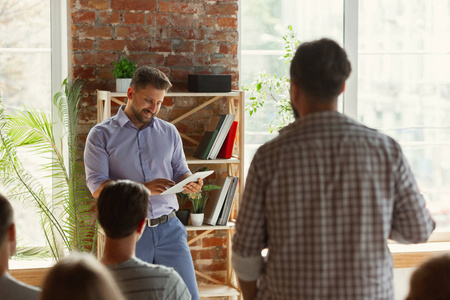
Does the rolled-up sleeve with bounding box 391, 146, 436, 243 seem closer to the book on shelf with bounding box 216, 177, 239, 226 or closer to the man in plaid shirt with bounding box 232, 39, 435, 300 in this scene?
the man in plaid shirt with bounding box 232, 39, 435, 300

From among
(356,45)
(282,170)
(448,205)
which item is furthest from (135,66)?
(448,205)

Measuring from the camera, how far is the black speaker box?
3.64m

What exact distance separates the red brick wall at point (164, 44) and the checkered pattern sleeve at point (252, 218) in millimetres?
2228

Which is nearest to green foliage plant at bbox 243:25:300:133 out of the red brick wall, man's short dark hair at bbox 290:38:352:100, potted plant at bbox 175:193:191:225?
the red brick wall

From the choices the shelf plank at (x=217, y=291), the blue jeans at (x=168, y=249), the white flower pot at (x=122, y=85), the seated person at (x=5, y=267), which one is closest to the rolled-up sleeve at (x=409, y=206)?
the seated person at (x=5, y=267)

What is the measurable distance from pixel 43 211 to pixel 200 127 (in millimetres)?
1086

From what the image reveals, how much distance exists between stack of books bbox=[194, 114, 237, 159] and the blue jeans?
0.62 meters

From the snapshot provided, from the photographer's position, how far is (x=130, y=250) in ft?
6.28

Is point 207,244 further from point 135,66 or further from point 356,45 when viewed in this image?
point 356,45

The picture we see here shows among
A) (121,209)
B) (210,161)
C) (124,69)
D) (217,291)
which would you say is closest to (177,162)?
(210,161)

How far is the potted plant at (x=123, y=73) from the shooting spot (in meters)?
3.54

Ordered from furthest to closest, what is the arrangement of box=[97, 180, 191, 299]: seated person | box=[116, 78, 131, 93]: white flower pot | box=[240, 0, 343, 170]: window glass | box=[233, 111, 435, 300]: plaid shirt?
box=[240, 0, 343, 170]: window glass < box=[116, 78, 131, 93]: white flower pot < box=[97, 180, 191, 299]: seated person < box=[233, 111, 435, 300]: plaid shirt

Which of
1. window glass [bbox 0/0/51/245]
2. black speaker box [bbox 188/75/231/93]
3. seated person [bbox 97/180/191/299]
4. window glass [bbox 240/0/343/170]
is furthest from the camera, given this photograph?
window glass [bbox 240/0/343/170]

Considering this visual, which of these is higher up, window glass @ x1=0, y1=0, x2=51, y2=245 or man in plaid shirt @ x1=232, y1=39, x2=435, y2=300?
window glass @ x1=0, y1=0, x2=51, y2=245
